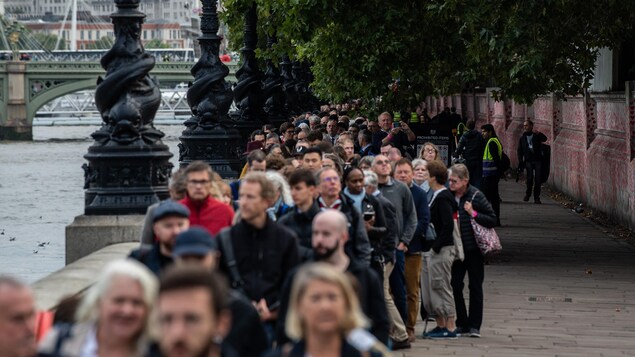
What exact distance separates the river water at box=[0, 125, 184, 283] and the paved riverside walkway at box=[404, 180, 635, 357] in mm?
6222

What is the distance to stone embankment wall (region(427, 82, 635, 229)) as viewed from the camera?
1085 inches

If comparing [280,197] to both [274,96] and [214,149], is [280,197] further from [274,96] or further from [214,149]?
[274,96]

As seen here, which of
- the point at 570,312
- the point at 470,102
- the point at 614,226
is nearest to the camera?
the point at 570,312

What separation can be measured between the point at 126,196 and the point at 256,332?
25.1ft

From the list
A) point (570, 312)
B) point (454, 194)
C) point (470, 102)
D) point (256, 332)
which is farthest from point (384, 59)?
point (470, 102)

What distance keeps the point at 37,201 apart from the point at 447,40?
2797 centimetres

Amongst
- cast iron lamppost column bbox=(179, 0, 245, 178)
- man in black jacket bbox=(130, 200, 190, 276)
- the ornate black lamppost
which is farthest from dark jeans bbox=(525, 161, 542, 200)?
man in black jacket bbox=(130, 200, 190, 276)

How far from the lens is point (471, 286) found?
48.5 feet

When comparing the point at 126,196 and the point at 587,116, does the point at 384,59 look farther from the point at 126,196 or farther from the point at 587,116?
the point at 126,196

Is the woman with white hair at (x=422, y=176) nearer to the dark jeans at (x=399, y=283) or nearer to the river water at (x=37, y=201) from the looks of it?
the dark jeans at (x=399, y=283)

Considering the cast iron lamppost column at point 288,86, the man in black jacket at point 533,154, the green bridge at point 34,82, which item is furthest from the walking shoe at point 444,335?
the green bridge at point 34,82

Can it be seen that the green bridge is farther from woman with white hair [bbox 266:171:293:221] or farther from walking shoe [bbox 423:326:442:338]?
woman with white hair [bbox 266:171:293:221]

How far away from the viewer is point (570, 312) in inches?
671

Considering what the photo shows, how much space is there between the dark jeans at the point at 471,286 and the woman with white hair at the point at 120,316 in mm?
8663
